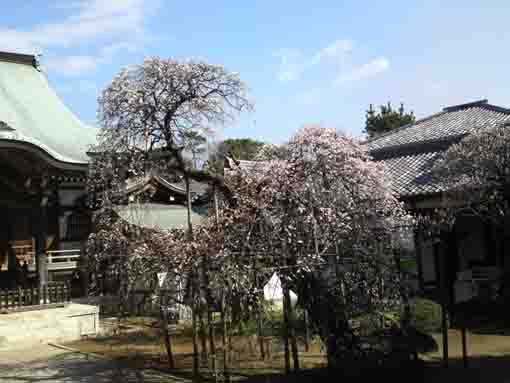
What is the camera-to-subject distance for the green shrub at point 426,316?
11438 mm

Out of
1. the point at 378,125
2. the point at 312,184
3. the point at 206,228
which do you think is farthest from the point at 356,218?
the point at 378,125

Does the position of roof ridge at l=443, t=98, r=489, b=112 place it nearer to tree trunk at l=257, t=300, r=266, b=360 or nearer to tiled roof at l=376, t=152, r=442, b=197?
tiled roof at l=376, t=152, r=442, b=197

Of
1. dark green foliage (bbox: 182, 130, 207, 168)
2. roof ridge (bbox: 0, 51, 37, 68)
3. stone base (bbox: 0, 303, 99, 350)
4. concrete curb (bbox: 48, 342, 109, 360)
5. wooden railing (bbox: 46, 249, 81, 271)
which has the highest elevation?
roof ridge (bbox: 0, 51, 37, 68)

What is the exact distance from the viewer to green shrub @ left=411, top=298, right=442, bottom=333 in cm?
1144

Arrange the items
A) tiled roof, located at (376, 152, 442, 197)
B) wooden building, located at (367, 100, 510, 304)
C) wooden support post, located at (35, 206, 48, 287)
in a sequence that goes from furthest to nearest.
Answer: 1. tiled roof, located at (376, 152, 442, 197)
2. wooden support post, located at (35, 206, 48, 287)
3. wooden building, located at (367, 100, 510, 304)

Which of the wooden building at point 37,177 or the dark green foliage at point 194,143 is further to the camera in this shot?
the wooden building at point 37,177

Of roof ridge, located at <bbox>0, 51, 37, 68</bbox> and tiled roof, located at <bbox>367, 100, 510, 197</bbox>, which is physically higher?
roof ridge, located at <bbox>0, 51, 37, 68</bbox>

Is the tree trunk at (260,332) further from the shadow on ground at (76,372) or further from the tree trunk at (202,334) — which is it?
the shadow on ground at (76,372)

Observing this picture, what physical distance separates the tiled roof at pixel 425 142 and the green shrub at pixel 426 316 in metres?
4.01

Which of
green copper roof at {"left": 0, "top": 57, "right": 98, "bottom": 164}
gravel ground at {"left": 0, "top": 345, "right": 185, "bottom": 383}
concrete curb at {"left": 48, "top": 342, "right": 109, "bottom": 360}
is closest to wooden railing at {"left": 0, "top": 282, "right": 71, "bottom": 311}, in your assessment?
concrete curb at {"left": 48, "top": 342, "right": 109, "bottom": 360}

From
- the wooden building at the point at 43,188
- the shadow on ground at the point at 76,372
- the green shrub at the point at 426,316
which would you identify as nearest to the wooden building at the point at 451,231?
the green shrub at the point at 426,316

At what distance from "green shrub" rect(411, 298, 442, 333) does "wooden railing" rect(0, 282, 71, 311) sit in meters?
8.69

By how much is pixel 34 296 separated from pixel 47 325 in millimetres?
891

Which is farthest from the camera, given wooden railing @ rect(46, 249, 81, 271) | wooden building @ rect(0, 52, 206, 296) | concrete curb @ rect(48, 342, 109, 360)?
wooden railing @ rect(46, 249, 81, 271)
